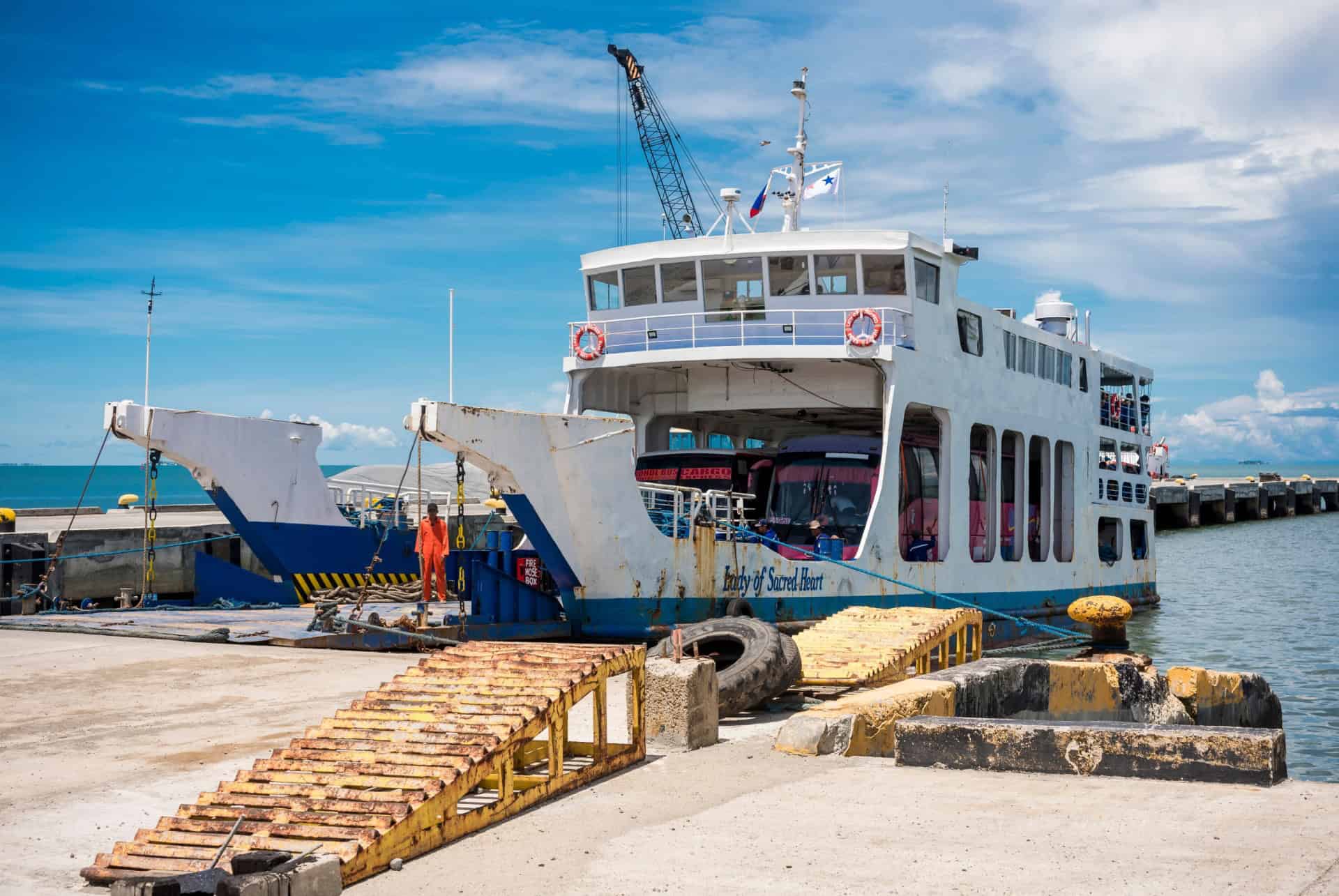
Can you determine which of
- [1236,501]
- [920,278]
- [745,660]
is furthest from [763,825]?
[1236,501]

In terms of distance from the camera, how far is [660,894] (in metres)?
5.29

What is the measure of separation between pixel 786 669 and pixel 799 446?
9.98 meters

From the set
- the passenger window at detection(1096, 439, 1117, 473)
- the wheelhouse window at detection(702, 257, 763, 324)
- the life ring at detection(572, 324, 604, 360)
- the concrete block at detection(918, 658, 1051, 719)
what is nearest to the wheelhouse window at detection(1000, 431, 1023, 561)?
the passenger window at detection(1096, 439, 1117, 473)

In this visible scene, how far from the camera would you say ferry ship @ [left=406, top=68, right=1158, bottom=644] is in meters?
14.7

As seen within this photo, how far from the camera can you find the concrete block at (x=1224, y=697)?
40.4 feet

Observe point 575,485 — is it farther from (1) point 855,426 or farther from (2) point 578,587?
(1) point 855,426

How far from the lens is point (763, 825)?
253 inches

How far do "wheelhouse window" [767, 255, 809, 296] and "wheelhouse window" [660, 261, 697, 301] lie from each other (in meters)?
1.19

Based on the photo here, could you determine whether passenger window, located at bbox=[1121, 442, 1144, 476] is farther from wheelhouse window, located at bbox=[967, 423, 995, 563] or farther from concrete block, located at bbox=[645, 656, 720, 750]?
concrete block, located at bbox=[645, 656, 720, 750]

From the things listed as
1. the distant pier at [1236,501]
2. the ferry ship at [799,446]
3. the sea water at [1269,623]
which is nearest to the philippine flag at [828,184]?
the ferry ship at [799,446]

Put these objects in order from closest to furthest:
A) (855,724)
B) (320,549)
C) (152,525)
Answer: (855,724) < (152,525) < (320,549)

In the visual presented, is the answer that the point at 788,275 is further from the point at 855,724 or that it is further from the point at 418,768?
the point at 418,768

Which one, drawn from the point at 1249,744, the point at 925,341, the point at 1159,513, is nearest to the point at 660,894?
the point at 1249,744

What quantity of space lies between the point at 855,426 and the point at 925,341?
6757 millimetres
